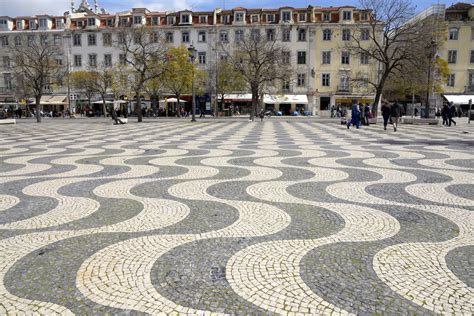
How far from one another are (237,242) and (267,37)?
45.6 metres

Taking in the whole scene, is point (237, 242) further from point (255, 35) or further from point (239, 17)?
point (239, 17)

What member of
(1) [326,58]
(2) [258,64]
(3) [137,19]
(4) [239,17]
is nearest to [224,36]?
(4) [239,17]

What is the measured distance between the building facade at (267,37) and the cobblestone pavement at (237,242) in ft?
137

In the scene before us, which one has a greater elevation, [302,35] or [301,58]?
[302,35]

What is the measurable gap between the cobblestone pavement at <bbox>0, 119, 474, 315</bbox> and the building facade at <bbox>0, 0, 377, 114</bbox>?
4175cm

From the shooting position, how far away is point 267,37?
46.5 meters

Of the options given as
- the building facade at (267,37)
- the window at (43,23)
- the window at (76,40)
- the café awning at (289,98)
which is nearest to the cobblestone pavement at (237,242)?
the café awning at (289,98)

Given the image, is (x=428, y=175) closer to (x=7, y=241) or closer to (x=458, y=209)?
(x=458, y=209)

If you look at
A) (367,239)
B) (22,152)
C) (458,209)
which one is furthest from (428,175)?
(22,152)

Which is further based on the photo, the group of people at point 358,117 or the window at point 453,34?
the window at point 453,34

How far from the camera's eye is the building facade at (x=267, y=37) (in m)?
47.2

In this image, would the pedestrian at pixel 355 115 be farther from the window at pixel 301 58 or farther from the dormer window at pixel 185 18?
the dormer window at pixel 185 18

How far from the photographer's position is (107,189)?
19.7 ft

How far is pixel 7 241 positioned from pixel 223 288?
235 cm
